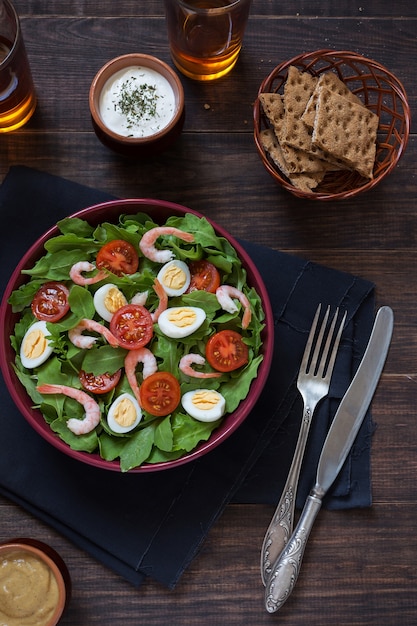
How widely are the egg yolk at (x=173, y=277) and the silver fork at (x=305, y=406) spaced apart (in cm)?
42

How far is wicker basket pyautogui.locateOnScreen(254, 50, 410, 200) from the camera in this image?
2074mm

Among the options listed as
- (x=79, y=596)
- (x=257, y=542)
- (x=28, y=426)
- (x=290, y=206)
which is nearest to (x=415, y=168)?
(x=290, y=206)

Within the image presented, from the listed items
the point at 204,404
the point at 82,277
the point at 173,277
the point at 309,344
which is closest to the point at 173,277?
the point at 173,277

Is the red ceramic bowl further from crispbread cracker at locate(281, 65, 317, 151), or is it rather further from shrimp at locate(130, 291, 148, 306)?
crispbread cracker at locate(281, 65, 317, 151)

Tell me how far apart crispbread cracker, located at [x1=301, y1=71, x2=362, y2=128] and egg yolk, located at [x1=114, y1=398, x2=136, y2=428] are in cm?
90

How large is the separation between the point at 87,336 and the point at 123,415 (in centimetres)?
22

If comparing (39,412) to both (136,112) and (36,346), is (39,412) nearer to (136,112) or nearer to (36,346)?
(36,346)

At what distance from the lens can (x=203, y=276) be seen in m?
1.99

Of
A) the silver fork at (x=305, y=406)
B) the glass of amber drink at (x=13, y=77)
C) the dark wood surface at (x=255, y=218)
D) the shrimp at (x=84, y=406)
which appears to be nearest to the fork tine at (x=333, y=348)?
the silver fork at (x=305, y=406)

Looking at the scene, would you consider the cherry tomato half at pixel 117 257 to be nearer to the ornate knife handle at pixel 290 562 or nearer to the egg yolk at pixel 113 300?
the egg yolk at pixel 113 300

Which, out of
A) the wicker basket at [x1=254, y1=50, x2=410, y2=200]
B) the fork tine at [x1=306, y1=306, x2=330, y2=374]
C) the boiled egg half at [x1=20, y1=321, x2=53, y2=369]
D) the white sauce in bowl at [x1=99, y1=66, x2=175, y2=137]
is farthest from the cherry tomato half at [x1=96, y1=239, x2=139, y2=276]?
the fork tine at [x1=306, y1=306, x2=330, y2=374]

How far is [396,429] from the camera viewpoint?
2.16 meters

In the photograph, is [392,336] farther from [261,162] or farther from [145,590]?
[145,590]

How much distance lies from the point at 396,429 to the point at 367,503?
22 centimetres
